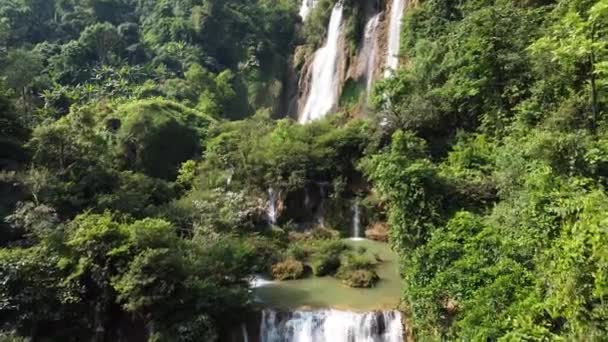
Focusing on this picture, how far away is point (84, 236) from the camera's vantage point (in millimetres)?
13945

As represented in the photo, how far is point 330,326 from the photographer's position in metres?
13.7

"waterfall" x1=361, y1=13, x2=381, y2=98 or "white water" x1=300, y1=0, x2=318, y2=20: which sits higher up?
"white water" x1=300, y1=0, x2=318, y2=20

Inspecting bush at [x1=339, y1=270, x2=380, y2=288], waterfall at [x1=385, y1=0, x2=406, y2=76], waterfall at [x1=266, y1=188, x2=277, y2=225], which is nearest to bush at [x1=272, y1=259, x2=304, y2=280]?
bush at [x1=339, y1=270, x2=380, y2=288]

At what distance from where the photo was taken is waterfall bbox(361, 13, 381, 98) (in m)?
30.6

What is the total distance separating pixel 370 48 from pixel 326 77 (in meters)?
4.89

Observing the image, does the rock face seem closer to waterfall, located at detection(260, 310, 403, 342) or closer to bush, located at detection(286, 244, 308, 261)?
bush, located at detection(286, 244, 308, 261)

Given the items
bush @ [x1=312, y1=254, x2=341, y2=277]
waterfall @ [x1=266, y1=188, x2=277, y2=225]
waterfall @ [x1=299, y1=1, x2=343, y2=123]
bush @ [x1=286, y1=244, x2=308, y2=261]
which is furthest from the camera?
waterfall @ [x1=299, y1=1, x2=343, y2=123]

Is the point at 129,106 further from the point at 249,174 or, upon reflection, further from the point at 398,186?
the point at 398,186

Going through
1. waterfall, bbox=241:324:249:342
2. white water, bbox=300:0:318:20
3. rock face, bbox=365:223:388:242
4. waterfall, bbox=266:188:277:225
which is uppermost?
white water, bbox=300:0:318:20

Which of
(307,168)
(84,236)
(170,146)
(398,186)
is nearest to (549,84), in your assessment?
(398,186)

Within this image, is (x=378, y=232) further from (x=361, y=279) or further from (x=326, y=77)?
(x=326, y=77)

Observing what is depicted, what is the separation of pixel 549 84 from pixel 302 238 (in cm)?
1163

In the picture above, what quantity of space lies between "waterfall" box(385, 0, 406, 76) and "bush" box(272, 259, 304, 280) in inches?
589

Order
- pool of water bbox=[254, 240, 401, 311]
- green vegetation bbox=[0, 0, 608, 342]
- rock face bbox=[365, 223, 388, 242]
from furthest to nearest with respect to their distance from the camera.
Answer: rock face bbox=[365, 223, 388, 242] < pool of water bbox=[254, 240, 401, 311] < green vegetation bbox=[0, 0, 608, 342]
